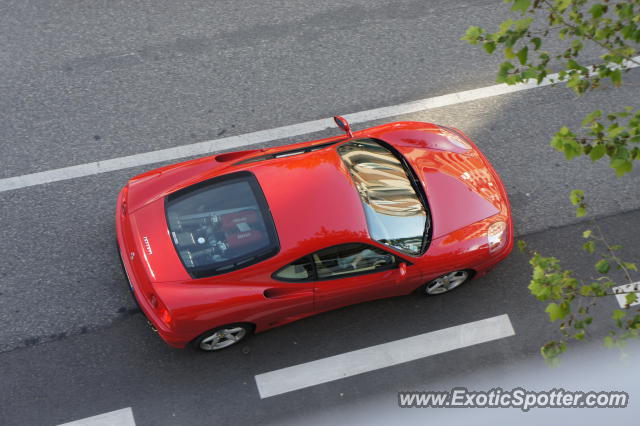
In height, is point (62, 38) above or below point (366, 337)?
above

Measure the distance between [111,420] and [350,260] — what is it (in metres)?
2.47

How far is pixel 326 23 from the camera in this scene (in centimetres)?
838

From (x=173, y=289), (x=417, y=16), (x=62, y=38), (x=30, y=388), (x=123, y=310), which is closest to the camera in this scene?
(x=173, y=289)

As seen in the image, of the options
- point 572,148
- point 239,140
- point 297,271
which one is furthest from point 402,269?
point 239,140

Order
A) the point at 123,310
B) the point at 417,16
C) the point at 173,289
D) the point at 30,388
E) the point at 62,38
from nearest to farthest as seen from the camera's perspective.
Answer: the point at 173,289, the point at 30,388, the point at 123,310, the point at 62,38, the point at 417,16

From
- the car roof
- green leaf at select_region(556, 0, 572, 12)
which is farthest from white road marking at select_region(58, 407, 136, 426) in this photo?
green leaf at select_region(556, 0, 572, 12)

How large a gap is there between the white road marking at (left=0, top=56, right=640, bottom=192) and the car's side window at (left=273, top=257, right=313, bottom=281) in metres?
2.33

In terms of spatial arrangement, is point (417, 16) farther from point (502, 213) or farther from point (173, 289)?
point (173, 289)

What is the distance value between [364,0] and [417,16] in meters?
0.73

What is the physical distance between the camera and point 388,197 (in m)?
5.90

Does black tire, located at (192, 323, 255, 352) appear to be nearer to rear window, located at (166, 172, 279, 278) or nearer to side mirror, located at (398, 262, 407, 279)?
rear window, located at (166, 172, 279, 278)

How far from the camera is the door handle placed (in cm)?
551

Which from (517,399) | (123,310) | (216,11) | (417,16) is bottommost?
(517,399)

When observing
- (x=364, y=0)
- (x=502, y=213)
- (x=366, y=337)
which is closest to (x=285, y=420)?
(x=366, y=337)
